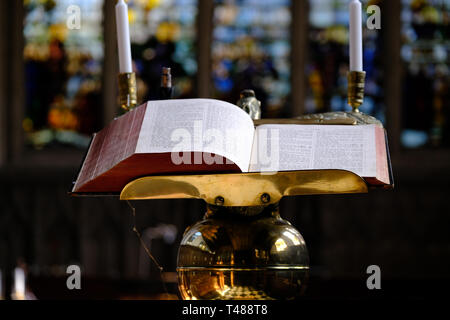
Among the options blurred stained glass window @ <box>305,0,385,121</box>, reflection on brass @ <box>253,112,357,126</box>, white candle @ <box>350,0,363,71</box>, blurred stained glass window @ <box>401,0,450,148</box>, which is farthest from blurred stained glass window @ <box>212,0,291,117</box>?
reflection on brass @ <box>253,112,357,126</box>

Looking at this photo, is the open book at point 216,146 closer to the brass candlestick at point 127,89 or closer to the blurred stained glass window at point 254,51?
the brass candlestick at point 127,89

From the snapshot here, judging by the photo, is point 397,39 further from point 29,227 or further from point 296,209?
point 29,227

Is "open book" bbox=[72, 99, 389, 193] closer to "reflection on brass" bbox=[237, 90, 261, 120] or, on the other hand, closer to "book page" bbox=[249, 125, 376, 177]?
"book page" bbox=[249, 125, 376, 177]

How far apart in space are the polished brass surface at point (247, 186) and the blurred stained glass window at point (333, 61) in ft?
15.8

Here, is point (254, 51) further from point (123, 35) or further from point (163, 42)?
point (123, 35)

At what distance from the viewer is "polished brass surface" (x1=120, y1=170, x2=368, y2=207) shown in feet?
3.05

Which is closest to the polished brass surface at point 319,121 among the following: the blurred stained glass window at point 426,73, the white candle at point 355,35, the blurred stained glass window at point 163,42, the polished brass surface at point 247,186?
the polished brass surface at point 247,186

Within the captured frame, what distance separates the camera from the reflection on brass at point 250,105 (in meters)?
1.20

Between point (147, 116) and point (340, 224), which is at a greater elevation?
point (147, 116)

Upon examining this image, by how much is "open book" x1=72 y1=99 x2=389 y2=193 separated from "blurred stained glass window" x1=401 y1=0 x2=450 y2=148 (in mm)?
4709

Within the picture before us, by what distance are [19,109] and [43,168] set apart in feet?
2.23

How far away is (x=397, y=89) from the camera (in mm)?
5559

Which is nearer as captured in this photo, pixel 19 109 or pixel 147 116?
pixel 147 116
